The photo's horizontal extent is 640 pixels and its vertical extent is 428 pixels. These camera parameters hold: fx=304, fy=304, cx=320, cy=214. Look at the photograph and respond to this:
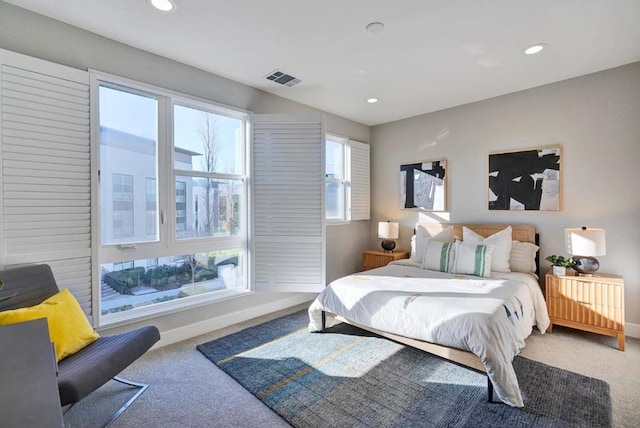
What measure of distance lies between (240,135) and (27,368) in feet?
9.16

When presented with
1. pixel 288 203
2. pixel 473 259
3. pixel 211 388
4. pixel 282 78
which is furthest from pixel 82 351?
pixel 473 259

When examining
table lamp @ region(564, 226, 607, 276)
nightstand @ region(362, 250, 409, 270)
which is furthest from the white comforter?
nightstand @ region(362, 250, 409, 270)

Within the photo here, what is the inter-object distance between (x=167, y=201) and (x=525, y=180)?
3.90 m

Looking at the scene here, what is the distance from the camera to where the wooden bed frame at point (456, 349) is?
6.79ft

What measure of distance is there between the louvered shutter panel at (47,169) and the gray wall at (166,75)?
16 cm

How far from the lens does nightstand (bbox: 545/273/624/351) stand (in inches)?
106

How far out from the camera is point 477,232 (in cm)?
382

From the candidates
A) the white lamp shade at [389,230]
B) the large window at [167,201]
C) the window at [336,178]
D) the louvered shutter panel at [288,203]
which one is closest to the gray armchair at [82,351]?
the large window at [167,201]

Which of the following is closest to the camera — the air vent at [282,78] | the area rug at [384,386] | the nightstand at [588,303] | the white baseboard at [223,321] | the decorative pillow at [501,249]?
the area rug at [384,386]

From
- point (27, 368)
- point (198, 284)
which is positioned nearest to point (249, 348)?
point (198, 284)

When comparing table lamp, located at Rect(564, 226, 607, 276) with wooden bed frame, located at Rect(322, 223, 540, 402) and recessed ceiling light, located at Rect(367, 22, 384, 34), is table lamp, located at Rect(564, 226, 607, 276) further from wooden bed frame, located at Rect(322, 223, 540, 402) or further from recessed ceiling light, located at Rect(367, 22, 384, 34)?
recessed ceiling light, located at Rect(367, 22, 384, 34)

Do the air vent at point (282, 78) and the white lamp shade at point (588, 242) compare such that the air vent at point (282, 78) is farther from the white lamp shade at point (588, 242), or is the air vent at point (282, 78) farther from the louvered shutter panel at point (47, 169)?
the white lamp shade at point (588, 242)

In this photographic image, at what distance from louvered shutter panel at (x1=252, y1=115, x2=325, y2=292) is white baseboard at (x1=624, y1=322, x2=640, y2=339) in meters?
3.04

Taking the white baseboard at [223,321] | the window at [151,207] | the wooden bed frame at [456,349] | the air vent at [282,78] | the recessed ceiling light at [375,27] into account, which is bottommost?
the white baseboard at [223,321]
